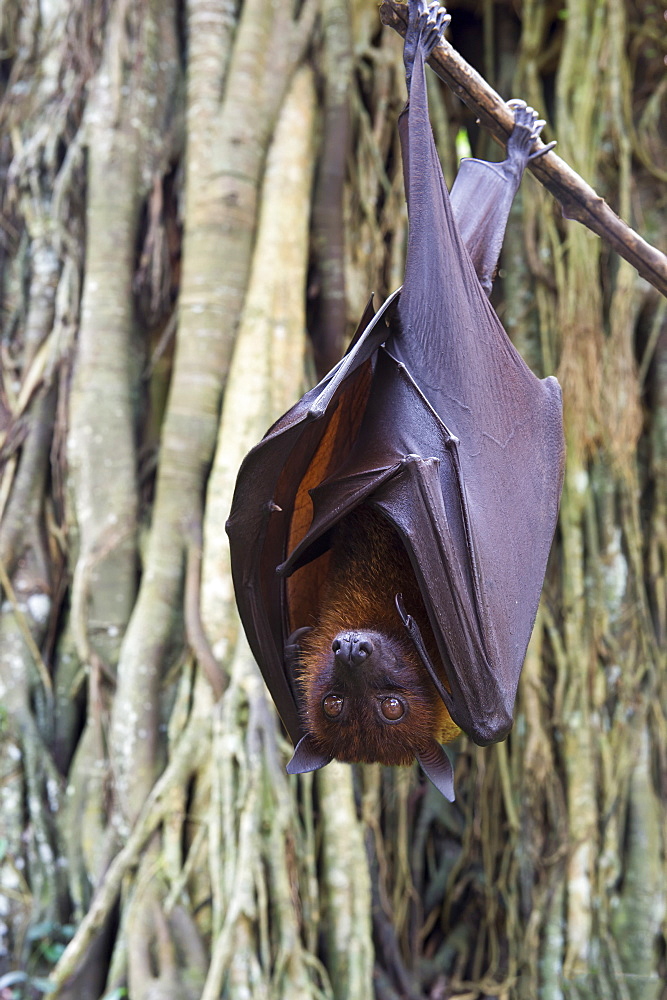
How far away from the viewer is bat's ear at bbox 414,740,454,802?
1.91 metres

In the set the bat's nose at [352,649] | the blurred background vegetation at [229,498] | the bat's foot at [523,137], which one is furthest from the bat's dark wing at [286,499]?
the blurred background vegetation at [229,498]

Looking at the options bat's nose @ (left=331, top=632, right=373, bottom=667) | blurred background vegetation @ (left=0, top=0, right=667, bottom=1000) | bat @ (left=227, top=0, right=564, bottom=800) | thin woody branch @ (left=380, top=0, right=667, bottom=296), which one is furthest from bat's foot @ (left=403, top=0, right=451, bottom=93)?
blurred background vegetation @ (left=0, top=0, right=667, bottom=1000)

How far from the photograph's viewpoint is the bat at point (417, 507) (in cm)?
186

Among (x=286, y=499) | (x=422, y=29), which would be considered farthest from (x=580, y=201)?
(x=286, y=499)

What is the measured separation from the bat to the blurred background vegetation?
1146 millimetres

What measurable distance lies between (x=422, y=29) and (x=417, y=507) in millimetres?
936

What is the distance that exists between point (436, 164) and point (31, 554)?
2.53m

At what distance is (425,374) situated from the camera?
2109 millimetres

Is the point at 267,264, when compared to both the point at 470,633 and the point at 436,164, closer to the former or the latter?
the point at 436,164

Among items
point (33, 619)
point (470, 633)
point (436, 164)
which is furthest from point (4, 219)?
point (470, 633)

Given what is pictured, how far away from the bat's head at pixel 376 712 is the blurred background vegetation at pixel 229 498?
44.9 inches

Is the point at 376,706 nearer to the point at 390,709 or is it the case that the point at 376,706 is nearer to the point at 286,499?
the point at 390,709

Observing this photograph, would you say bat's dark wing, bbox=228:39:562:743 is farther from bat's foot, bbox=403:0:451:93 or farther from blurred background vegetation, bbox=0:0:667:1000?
blurred background vegetation, bbox=0:0:667:1000

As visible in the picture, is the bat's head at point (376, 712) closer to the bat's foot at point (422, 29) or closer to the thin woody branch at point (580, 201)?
the thin woody branch at point (580, 201)
